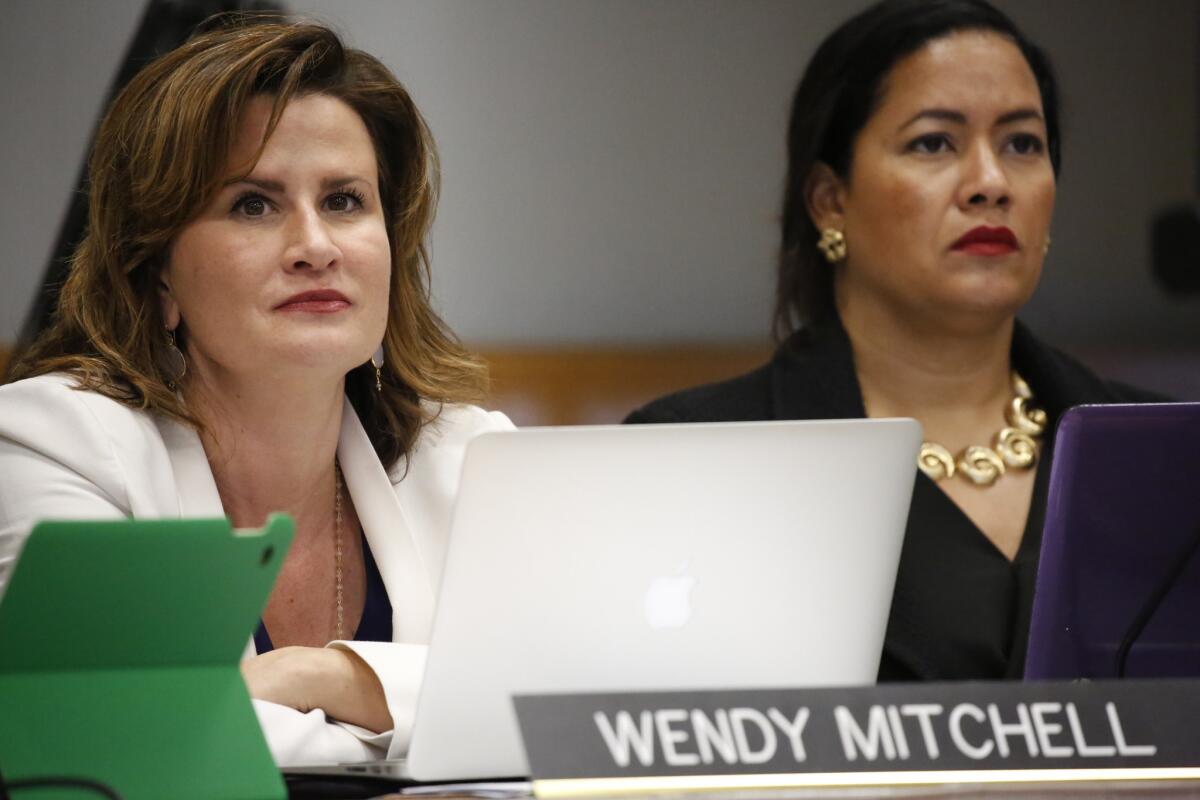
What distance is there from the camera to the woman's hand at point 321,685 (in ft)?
4.79

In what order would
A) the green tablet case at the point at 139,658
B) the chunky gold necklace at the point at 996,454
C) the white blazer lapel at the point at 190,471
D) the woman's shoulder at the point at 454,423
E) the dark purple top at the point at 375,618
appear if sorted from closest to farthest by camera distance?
the green tablet case at the point at 139,658, the white blazer lapel at the point at 190,471, the dark purple top at the point at 375,618, the woman's shoulder at the point at 454,423, the chunky gold necklace at the point at 996,454

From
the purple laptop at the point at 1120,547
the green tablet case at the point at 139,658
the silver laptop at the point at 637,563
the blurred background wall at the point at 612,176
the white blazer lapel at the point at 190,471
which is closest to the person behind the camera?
the green tablet case at the point at 139,658

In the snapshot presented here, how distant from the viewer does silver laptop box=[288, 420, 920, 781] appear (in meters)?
1.14

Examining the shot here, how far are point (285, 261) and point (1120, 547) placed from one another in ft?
3.07

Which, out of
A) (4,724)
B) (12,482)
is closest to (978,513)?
(12,482)

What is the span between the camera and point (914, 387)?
235 cm

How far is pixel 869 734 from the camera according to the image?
109cm

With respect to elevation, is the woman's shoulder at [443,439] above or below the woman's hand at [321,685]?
above

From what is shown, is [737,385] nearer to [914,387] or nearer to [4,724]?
[914,387]

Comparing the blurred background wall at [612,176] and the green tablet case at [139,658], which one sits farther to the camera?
the blurred background wall at [612,176]

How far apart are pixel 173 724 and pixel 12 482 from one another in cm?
63

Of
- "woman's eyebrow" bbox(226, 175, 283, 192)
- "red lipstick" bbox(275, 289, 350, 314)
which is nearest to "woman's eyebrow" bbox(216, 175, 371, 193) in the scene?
"woman's eyebrow" bbox(226, 175, 283, 192)

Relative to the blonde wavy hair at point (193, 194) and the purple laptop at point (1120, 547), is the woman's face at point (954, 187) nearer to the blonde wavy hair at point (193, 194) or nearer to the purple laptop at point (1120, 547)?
the blonde wavy hair at point (193, 194)

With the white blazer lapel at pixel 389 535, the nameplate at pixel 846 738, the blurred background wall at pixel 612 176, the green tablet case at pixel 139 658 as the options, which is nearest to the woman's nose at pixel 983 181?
the blurred background wall at pixel 612 176
